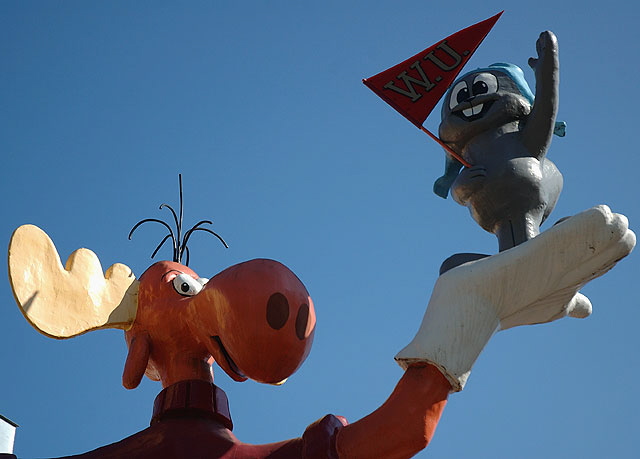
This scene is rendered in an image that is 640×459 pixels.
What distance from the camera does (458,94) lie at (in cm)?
493

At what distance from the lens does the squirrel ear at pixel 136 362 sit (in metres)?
4.41

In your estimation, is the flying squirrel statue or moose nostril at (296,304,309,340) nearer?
moose nostril at (296,304,309,340)

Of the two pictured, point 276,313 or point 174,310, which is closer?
point 276,313

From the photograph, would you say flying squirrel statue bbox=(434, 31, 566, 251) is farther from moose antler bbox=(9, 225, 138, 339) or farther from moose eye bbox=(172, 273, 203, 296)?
moose antler bbox=(9, 225, 138, 339)

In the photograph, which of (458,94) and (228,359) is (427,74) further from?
(228,359)

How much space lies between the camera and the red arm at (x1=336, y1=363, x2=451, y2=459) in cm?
401

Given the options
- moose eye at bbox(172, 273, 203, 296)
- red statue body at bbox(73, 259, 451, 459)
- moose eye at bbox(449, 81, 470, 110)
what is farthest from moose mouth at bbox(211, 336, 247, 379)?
moose eye at bbox(449, 81, 470, 110)

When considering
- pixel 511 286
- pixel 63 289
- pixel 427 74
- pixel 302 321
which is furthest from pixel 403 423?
pixel 427 74

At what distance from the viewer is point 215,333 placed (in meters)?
4.32

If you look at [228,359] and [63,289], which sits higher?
[63,289]

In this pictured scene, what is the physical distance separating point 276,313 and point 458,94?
4.84ft

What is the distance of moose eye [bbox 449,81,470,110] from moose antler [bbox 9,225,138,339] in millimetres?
1598

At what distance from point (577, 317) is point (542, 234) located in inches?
22.3

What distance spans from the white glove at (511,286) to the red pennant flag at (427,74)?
85 cm
